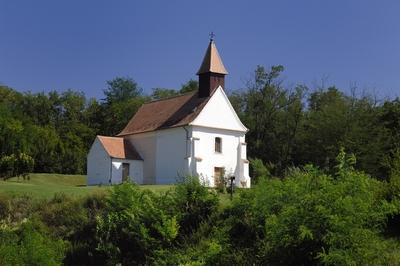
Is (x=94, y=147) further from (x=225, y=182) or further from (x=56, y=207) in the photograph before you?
(x=56, y=207)

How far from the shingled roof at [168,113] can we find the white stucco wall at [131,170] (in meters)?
2.75

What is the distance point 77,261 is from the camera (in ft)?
74.4

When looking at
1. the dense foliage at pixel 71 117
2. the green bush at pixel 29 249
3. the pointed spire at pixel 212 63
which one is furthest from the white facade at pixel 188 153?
the green bush at pixel 29 249

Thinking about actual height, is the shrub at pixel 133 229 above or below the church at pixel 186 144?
below

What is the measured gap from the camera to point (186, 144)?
159ft

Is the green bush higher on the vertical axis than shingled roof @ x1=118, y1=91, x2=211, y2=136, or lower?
lower

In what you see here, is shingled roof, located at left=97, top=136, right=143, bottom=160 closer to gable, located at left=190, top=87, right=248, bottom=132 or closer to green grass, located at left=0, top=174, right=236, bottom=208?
green grass, located at left=0, top=174, right=236, bottom=208

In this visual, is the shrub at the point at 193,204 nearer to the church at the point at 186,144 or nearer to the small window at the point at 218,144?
the church at the point at 186,144

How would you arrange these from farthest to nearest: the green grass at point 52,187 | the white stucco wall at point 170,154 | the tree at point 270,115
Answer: the tree at point 270,115 → the white stucco wall at point 170,154 → the green grass at point 52,187

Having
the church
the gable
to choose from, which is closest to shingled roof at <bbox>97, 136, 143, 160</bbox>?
the church

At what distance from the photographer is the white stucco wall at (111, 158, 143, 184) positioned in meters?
49.9

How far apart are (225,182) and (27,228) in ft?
41.8

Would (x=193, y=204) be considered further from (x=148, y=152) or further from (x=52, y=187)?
(x=148, y=152)

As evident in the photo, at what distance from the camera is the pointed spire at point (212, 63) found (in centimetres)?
5156
